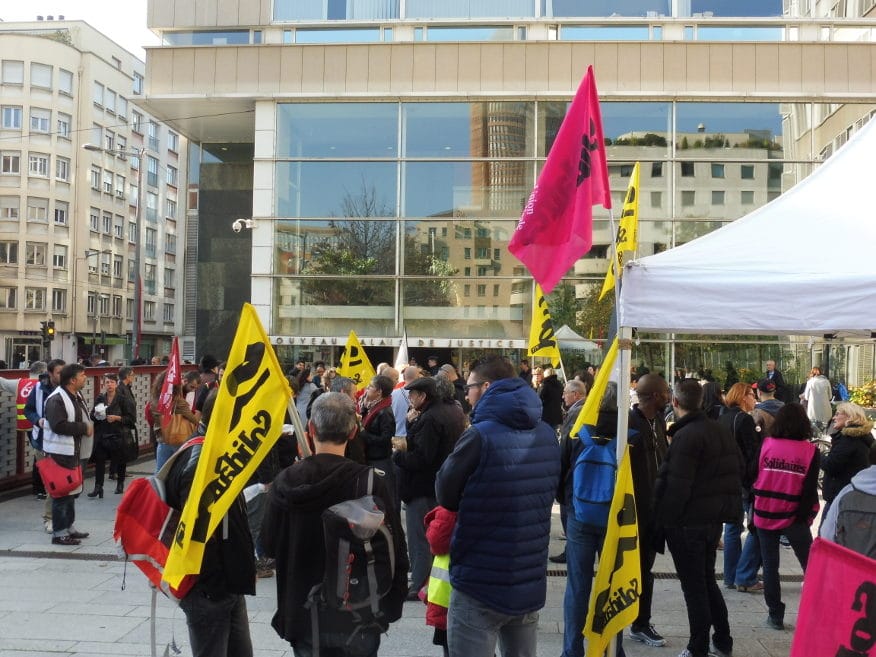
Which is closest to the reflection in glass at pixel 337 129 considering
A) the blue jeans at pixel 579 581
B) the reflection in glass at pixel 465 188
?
the reflection in glass at pixel 465 188

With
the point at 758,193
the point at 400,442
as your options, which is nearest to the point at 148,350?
the point at 758,193

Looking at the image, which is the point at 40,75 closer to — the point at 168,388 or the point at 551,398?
the point at 551,398

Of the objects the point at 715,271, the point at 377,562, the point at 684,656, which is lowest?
the point at 684,656

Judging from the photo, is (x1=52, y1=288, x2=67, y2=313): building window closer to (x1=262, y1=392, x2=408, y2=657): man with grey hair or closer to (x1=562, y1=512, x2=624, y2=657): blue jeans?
(x1=562, y1=512, x2=624, y2=657): blue jeans

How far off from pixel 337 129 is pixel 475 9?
5.14 meters

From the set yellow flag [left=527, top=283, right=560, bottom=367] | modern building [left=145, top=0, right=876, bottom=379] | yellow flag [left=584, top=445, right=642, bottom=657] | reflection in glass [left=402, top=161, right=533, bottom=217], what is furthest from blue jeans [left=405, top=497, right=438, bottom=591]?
reflection in glass [left=402, top=161, right=533, bottom=217]

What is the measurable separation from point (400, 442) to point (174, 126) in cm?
2158

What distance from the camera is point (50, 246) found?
58.8 metres

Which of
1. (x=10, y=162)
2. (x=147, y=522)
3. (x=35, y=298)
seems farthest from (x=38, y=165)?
(x=147, y=522)

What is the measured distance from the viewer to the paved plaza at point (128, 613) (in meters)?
6.00

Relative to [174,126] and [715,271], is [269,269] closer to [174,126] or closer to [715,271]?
[174,126]

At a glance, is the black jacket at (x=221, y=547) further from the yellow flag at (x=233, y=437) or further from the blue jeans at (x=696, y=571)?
the blue jeans at (x=696, y=571)

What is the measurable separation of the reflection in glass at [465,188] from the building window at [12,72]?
4645 centimetres

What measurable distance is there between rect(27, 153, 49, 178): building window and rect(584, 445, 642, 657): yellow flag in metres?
61.7
